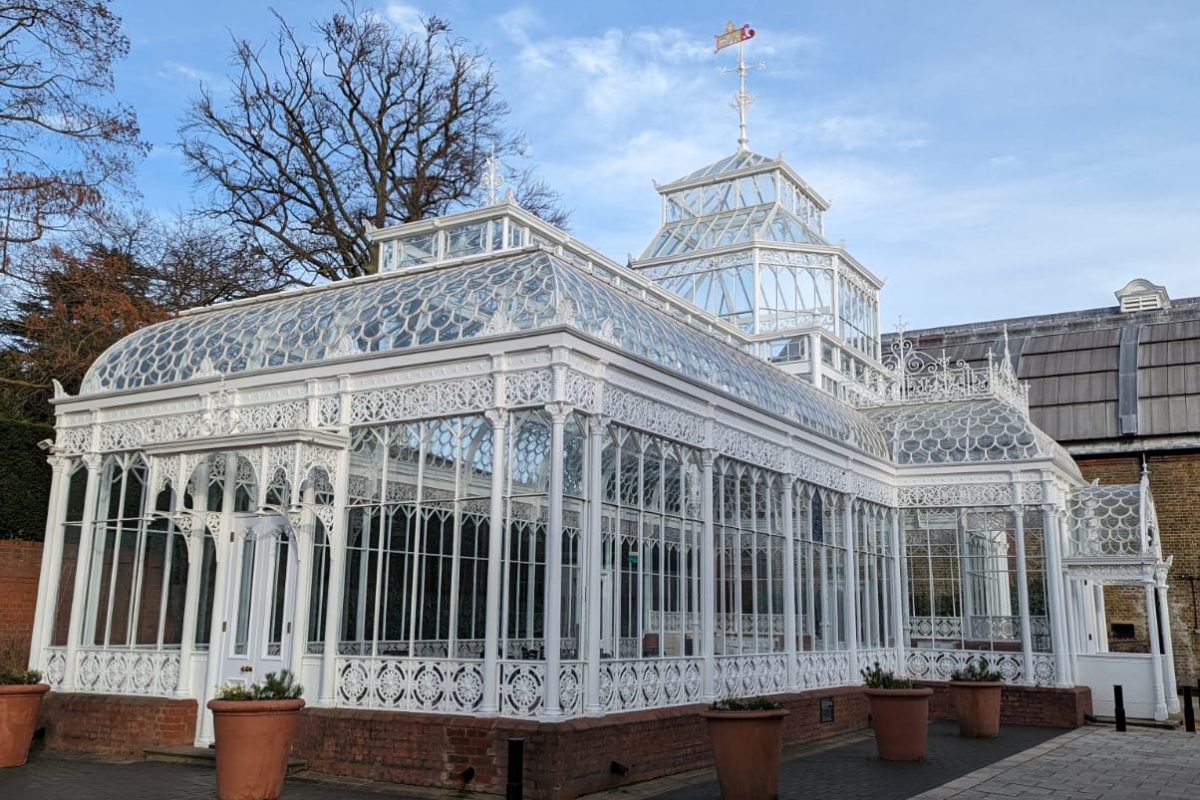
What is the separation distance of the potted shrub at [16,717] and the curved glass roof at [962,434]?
606 inches

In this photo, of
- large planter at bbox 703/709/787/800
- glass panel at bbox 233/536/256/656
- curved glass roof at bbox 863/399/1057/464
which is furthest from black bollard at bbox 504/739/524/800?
curved glass roof at bbox 863/399/1057/464

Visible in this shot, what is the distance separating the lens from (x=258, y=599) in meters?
12.4

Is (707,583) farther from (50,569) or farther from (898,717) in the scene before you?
(50,569)

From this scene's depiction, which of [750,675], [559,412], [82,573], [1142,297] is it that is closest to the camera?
[559,412]

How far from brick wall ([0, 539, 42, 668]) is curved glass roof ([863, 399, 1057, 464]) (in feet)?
51.2

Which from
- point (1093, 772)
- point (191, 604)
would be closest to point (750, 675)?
point (1093, 772)

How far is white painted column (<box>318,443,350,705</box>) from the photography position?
1135 centimetres

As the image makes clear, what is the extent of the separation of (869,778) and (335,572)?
6.49 metres

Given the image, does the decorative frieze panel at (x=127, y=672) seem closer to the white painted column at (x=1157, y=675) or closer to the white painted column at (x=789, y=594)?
the white painted column at (x=789, y=594)

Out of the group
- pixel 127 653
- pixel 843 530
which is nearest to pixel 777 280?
pixel 843 530

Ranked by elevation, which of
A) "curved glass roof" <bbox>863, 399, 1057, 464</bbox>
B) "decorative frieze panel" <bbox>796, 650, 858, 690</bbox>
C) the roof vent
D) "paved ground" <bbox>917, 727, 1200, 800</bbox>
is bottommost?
"paved ground" <bbox>917, 727, 1200, 800</bbox>

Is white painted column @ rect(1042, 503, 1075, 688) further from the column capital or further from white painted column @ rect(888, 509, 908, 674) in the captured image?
the column capital

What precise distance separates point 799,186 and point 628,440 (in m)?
15.8

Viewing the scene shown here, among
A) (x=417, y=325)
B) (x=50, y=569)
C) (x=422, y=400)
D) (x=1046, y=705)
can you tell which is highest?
(x=417, y=325)
